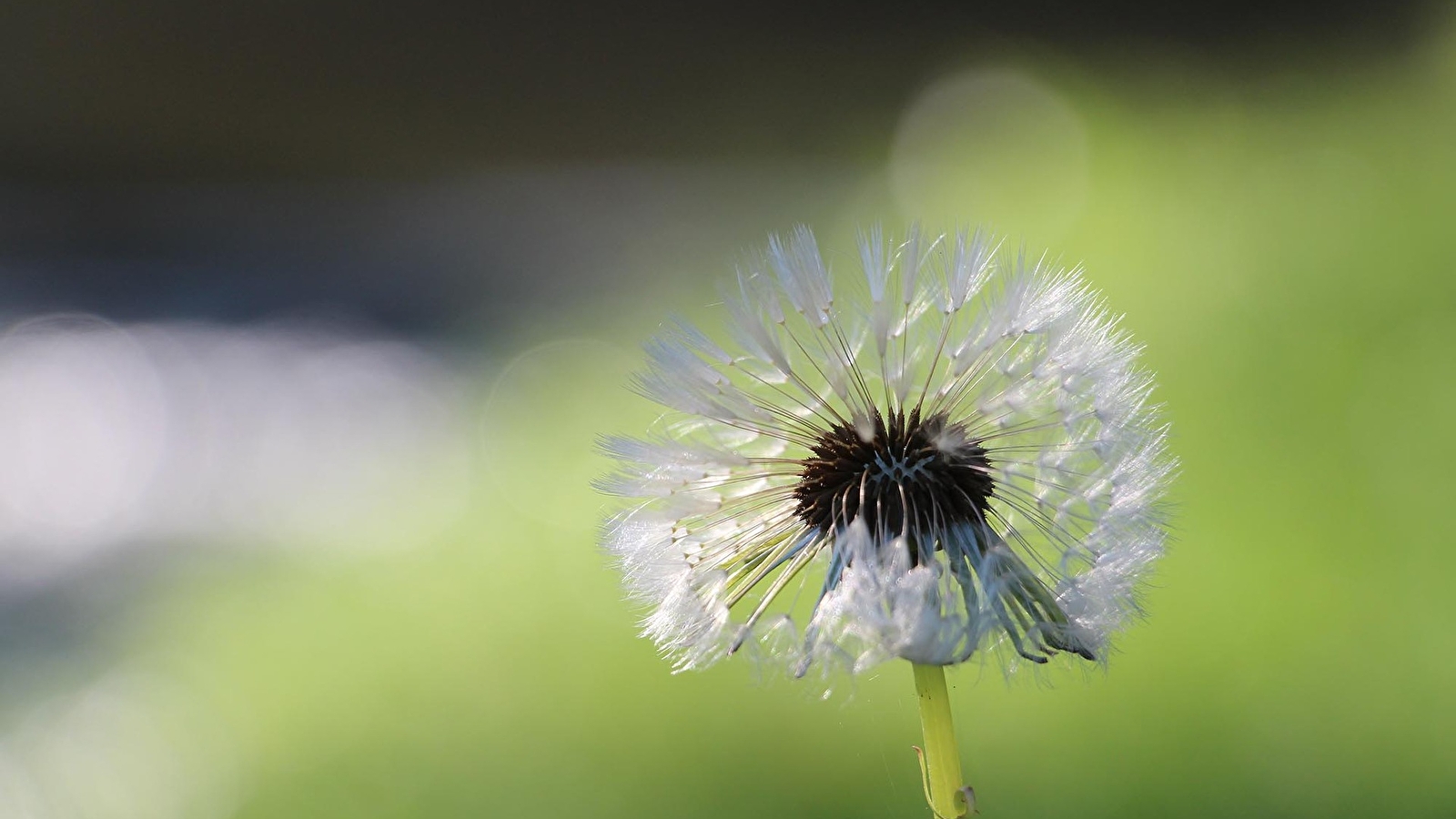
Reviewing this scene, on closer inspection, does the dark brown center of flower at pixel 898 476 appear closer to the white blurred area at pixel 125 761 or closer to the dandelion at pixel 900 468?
the dandelion at pixel 900 468

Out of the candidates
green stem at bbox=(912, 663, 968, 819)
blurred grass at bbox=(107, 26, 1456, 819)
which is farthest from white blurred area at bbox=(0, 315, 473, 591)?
green stem at bbox=(912, 663, 968, 819)

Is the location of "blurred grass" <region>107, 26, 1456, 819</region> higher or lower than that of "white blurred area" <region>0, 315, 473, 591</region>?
lower

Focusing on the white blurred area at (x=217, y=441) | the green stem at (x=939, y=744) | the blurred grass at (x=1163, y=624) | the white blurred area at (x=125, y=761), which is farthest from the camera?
the white blurred area at (x=217, y=441)

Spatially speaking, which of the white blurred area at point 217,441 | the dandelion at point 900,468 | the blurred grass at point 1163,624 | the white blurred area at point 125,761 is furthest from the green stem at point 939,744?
the white blurred area at point 217,441

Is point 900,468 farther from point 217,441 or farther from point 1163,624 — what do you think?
point 217,441

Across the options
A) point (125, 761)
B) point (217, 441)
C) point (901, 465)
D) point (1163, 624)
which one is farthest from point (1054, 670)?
point (217, 441)

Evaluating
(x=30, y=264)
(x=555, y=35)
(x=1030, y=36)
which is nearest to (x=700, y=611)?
(x=1030, y=36)

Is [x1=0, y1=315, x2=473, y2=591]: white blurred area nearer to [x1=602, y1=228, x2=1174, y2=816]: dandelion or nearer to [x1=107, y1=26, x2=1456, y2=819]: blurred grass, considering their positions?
[x1=107, y1=26, x2=1456, y2=819]: blurred grass
